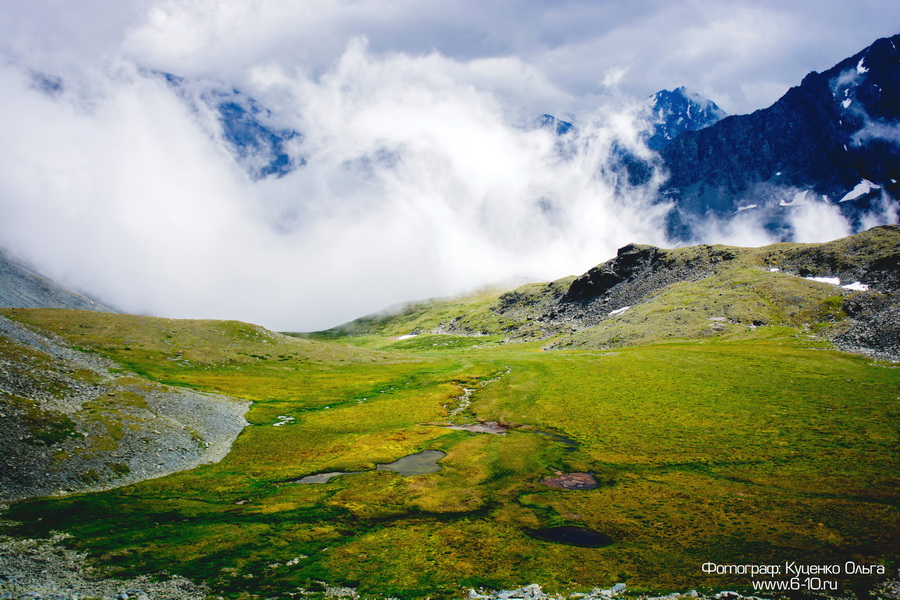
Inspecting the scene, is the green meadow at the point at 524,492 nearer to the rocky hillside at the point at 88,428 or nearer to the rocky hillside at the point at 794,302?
the rocky hillside at the point at 88,428

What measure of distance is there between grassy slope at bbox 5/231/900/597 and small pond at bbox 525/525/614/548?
2.72 ft

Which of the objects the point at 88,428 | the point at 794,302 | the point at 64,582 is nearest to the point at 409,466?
the point at 64,582

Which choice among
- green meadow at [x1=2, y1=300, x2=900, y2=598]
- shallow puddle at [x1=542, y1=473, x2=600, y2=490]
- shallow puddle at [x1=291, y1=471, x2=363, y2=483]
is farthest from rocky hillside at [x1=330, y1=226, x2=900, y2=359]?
shallow puddle at [x1=291, y1=471, x2=363, y2=483]

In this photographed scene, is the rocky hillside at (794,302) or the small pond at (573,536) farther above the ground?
the rocky hillside at (794,302)

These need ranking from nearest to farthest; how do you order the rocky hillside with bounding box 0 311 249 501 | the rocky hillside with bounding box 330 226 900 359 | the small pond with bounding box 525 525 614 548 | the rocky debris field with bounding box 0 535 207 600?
the rocky debris field with bounding box 0 535 207 600 → the small pond with bounding box 525 525 614 548 → the rocky hillside with bounding box 0 311 249 501 → the rocky hillside with bounding box 330 226 900 359

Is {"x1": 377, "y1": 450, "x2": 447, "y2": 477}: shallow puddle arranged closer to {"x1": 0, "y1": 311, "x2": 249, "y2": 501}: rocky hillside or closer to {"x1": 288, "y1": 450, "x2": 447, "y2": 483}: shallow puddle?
{"x1": 288, "y1": 450, "x2": 447, "y2": 483}: shallow puddle

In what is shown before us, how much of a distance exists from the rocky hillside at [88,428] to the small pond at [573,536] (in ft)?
129

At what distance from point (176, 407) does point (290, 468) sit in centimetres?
2734

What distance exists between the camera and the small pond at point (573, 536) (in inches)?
1252

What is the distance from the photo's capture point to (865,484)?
1593 inches

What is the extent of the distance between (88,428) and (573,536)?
50.4m

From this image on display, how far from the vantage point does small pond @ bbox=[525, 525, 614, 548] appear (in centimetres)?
3181

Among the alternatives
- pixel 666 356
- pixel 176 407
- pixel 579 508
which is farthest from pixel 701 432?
pixel 176 407

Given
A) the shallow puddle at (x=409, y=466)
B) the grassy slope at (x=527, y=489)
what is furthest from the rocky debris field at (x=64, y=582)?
the shallow puddle at (x=409, y=466)
